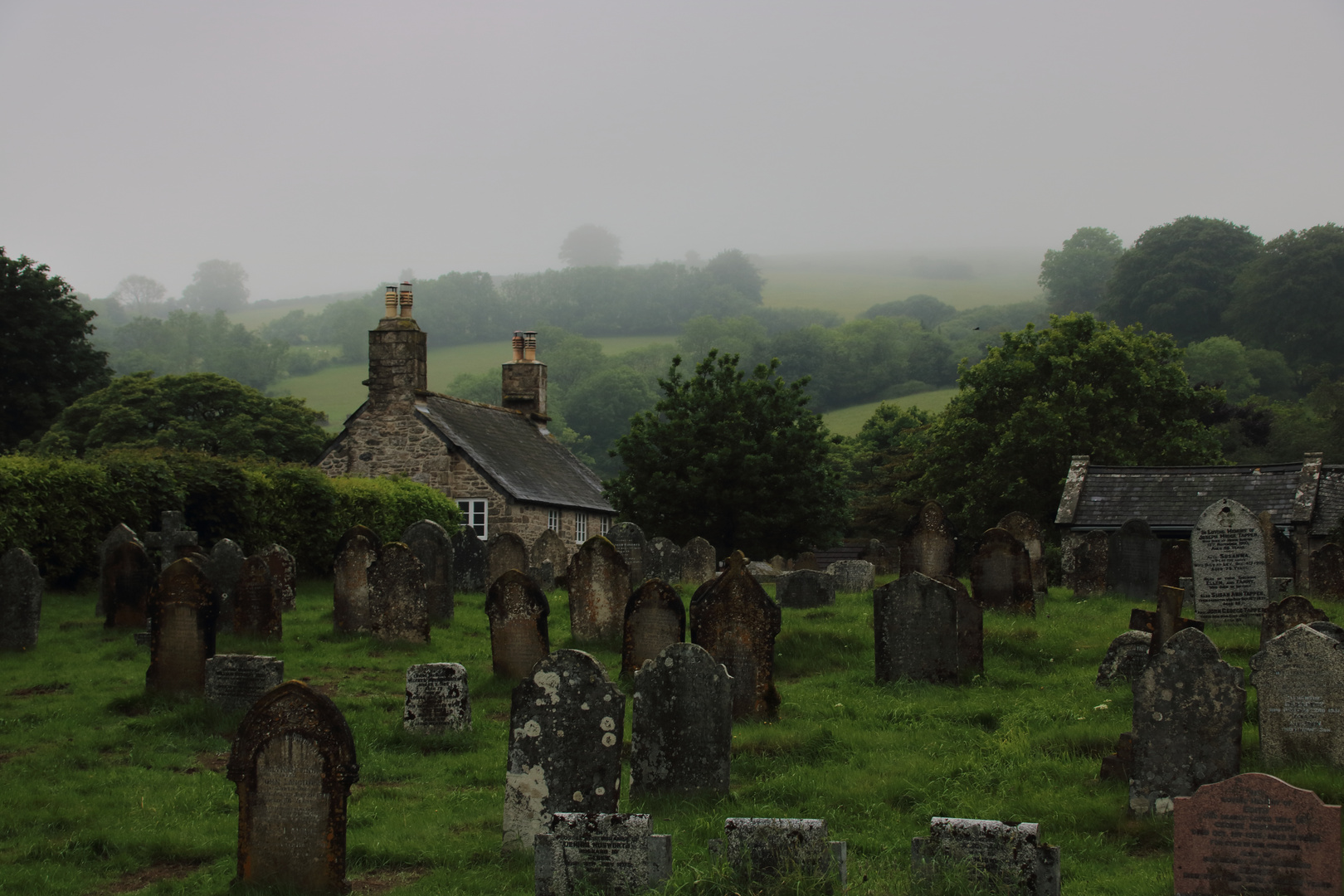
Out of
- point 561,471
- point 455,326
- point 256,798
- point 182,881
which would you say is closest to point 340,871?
point 256,798

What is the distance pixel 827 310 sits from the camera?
530ft

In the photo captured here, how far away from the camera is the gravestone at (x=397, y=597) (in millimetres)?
16234

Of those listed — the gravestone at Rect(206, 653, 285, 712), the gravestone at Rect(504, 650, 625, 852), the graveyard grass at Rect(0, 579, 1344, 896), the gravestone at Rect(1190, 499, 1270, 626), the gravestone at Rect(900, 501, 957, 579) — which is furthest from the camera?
the gravestone at Rect(900, 501, 957, 579)

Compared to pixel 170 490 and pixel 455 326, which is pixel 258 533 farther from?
pixel 455 326

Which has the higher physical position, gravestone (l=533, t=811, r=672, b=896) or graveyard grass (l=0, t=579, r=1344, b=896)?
gravestone (l=533, t=811, r=672, b=896)

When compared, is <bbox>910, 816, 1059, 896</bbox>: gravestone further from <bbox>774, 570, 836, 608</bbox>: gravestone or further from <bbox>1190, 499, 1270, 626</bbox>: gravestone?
<bbox>774, 570, 836, 608</bbox>: gravestone

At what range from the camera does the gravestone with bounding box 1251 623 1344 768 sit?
9336mm

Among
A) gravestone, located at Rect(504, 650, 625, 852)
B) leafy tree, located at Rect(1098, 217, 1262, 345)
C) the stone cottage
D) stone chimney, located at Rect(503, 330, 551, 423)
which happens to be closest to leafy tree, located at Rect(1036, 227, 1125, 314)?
leafy tree, located at Rect(1098, 217, 1262, 345)

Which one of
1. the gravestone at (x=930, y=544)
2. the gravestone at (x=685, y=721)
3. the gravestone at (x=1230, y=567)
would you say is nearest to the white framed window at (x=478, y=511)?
the gravestone at (x=930, y=544)

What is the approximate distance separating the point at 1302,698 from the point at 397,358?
94.9 ft

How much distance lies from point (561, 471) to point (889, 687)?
92.0 ft

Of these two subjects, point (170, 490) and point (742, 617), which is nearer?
point (742, 617)

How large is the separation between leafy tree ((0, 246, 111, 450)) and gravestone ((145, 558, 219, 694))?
28890mm

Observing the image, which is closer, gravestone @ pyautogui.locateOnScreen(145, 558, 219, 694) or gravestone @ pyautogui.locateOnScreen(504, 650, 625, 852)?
gravestone @ pyautogui.locateOnScreen(504, 650, 625, 852)
